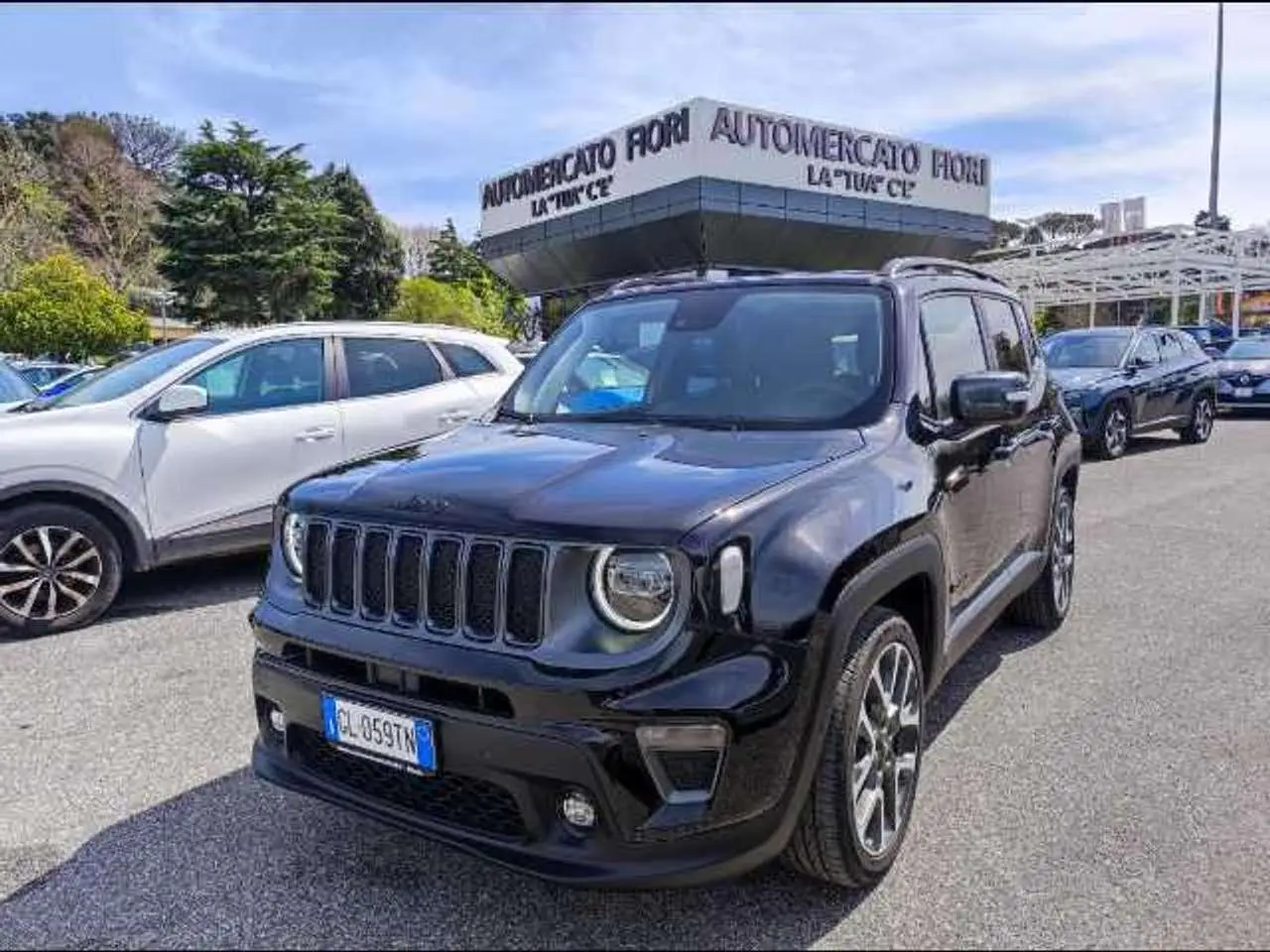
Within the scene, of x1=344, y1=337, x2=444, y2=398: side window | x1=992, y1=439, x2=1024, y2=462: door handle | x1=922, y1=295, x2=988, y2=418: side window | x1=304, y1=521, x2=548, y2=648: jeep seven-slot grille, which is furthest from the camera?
x1=344, y1=337, x2=444, y2=398: side window

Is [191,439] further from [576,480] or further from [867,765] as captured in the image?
[867,765]

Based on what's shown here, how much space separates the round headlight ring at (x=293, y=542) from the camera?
117 inches

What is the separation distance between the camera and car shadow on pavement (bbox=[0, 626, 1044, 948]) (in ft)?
8.53

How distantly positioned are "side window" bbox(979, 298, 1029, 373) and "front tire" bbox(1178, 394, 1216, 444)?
1045 cm

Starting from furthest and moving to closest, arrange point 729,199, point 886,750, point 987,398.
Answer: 1. point 729,199
2. point 987,398
3. point 886,750

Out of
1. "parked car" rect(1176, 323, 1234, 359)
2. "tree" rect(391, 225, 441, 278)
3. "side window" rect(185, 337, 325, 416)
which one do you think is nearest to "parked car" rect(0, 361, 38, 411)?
"side window" rect(185, 337, 325, 416)

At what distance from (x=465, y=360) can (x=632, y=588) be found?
5011 millimetres

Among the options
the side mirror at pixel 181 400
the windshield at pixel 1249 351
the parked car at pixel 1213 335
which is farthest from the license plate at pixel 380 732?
the parked car at pixel 1213 335

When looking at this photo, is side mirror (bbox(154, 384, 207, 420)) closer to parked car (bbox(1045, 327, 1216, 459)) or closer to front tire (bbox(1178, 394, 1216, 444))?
parked car (bbox(1045, 327, 1216, 459))

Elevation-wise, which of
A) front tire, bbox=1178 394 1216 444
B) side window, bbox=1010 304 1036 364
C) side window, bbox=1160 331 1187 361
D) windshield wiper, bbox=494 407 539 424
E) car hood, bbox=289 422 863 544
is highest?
side window, bbox=1010 304 1036 364

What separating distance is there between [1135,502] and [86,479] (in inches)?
330

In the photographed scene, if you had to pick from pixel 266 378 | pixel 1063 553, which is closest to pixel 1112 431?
pixel 1063 553

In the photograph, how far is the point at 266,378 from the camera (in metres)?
6.24

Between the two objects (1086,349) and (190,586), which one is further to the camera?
(1086,349)
